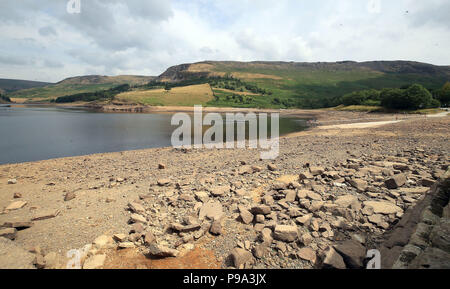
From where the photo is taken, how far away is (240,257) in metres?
4.76

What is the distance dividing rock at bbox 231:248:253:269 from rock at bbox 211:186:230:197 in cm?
329

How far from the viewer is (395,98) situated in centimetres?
6631

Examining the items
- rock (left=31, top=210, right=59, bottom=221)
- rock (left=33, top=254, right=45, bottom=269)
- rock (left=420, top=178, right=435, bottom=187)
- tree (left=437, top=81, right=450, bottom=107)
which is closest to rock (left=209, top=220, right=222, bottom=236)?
rock (left=33, top=254, right=45, bottom=269)

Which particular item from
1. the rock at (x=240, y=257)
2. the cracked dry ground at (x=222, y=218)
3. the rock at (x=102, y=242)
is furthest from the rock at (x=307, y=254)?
the rock at (x=102, y=242)

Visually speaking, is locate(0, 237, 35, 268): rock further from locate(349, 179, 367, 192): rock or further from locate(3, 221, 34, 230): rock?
locate(349, 179, 367, 192): rock

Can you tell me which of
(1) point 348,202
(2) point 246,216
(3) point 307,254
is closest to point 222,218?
(2) point 246,216

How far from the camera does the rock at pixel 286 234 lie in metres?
5.06

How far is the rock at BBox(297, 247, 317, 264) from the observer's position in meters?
4.57

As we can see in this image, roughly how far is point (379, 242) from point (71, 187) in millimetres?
13368

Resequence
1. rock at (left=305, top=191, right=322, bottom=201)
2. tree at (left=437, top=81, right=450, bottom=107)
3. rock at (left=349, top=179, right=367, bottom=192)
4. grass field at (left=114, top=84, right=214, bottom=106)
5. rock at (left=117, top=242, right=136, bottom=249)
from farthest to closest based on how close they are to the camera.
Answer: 1. grass field at (left=114, top=84, right=214, bottom=106)
2. tree at (left=437, top=81, right=450, bottom=107)
3. rock at (left=349, top=179, right=367, bottom=192)
4. rock at (left=305, top=191, right=322, bottom=201)
5. rock at (left=117, top=242, right=136, bottom=249)

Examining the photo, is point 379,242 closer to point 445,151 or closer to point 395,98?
point 445,151

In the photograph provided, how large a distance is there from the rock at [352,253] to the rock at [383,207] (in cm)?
190

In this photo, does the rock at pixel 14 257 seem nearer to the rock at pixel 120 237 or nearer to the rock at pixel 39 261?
the rock at pixel 39 261
